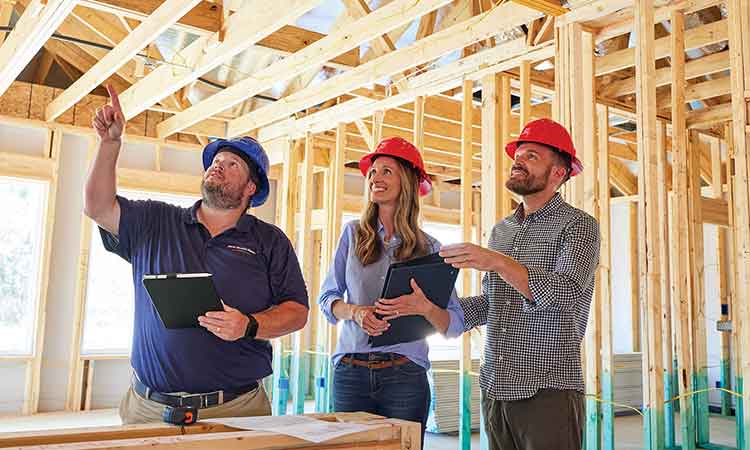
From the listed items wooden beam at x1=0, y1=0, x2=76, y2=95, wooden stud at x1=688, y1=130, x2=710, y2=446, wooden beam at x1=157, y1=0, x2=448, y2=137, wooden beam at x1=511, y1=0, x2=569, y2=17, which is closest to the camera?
wooden beam at x1=511, y1=0, x2=569, y2=17

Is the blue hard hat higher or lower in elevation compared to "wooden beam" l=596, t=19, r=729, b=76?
lower

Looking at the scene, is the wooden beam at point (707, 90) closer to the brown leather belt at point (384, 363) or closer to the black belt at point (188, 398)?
the brown leather belt at point (384, 363)

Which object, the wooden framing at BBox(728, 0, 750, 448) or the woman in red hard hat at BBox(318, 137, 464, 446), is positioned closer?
the woman in red hard hat at BBox(318, 137, 464, 446)

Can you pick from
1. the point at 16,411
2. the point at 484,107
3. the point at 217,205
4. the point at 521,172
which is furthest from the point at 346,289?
the point at 16,411

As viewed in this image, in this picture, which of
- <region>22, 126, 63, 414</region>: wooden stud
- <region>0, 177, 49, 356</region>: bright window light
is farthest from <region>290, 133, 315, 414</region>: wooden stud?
<region>0, 177, 49, 356</region>: bright window light

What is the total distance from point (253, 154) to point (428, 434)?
4529 mm

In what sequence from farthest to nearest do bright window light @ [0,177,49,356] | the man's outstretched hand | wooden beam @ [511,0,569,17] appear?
bright window light @ [0,177,49,356] < wooden beam @ [511,0,569,17] < the man's outstretched hand

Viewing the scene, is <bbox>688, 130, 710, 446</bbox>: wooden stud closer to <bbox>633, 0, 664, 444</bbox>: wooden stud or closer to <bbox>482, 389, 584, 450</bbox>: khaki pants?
<bbox>633, 0, 664, 444</bbox>: wooden stud

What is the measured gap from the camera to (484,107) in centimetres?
482

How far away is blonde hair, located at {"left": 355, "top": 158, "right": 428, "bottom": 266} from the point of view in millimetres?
2566

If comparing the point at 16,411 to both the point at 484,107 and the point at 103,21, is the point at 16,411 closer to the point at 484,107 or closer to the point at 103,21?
the point at 103,21

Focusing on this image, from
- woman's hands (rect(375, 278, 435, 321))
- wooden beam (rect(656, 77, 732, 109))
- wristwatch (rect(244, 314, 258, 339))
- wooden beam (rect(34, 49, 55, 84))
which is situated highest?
wooden beam (rect(34, 49, 55, 84))

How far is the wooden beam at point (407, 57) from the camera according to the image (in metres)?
4.27

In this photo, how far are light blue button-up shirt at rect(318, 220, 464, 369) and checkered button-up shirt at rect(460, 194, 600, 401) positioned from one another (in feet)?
0.79
